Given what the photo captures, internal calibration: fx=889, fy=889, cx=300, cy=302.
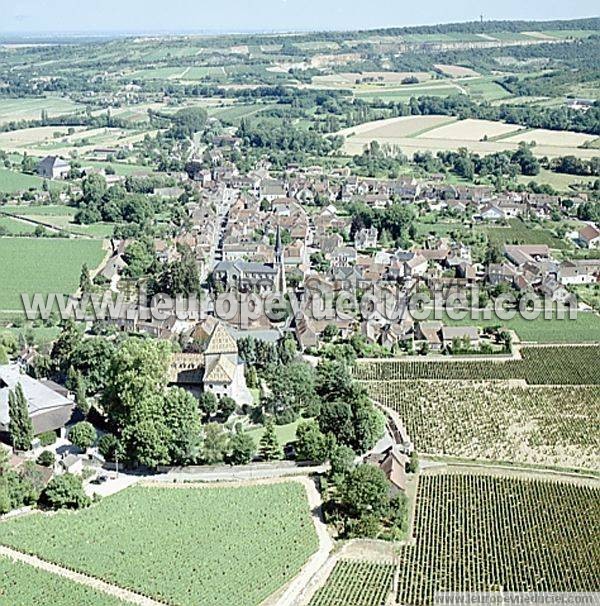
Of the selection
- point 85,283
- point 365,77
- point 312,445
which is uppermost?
point 365,77

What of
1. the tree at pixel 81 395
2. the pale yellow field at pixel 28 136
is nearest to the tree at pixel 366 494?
the tree at pixel 81 395

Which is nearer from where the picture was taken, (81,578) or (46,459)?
(81,578)

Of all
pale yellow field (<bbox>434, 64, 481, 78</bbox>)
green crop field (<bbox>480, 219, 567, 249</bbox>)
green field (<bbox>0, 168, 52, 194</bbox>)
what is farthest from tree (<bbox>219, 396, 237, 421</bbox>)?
pale yellow field (<bbox>434, 64, 481, 78</bbox>)

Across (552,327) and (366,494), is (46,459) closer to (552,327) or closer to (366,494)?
(366,494)

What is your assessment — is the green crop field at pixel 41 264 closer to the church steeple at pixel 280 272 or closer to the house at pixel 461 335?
the church steeple at pixel 280 272

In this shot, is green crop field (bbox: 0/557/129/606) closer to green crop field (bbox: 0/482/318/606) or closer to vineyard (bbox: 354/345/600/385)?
green crop field (bbox: 0/482/318/606)

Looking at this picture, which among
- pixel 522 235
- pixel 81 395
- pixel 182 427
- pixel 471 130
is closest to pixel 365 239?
pixel 522 235
